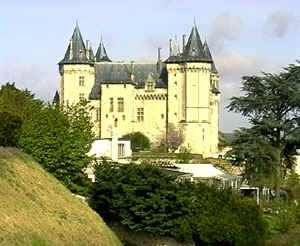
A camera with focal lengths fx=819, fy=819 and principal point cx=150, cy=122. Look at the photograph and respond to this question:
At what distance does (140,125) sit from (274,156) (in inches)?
2329

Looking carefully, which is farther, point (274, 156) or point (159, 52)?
point (159, 52)

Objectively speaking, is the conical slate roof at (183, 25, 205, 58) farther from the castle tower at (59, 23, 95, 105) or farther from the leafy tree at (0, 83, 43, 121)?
the leafy tree at (0, 83, 43, 121)

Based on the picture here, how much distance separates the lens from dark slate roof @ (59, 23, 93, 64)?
104562 mm

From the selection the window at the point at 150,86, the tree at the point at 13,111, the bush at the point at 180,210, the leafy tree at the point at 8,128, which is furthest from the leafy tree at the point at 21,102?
the window at the point at 150,86

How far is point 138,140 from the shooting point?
329 ft

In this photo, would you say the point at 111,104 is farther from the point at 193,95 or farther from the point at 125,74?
the point at 193,95

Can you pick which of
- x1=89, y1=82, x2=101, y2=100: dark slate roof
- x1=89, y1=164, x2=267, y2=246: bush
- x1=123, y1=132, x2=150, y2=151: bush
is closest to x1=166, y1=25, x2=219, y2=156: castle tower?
x1=123, y1=132, x2=150, y2=151: bush

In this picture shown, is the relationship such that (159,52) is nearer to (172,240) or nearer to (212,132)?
(212,132)

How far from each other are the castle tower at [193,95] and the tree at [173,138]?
0.53 metres

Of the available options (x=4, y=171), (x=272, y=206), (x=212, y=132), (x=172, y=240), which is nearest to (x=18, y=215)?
(x=4, y=171)

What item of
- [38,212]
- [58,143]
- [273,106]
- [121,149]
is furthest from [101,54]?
[38,212]

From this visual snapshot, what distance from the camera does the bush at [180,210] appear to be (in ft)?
91.2

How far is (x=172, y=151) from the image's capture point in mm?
98312

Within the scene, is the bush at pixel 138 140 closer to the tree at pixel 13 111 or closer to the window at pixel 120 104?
the window at pixel 120 104
